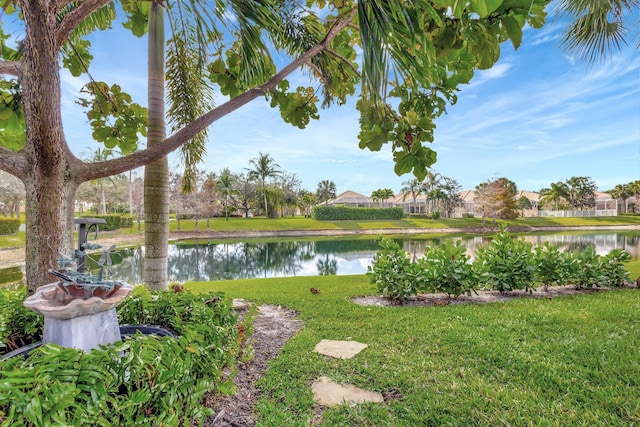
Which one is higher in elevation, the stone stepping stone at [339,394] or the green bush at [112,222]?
the green bush at [112,222]

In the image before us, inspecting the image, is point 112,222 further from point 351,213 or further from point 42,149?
point 42,149

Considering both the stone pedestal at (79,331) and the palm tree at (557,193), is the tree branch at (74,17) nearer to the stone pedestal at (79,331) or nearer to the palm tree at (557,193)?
the stone pedestal at (79,331)

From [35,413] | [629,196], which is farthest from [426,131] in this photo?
[629,196]

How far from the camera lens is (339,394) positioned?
2391 millimetres

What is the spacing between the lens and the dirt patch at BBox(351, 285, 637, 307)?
16.3 feet

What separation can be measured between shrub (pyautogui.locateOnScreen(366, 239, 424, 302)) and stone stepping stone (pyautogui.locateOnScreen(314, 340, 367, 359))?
6.14 feet

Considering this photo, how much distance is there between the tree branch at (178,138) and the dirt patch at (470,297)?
3.71 m

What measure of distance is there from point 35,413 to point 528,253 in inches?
243

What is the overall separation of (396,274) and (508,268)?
1.89m

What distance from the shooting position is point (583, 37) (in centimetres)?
716

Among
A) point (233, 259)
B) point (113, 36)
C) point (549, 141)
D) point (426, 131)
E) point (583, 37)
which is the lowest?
point (233, 259)

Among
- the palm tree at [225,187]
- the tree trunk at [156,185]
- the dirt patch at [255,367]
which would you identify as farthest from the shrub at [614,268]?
the palm tree at [225,187]

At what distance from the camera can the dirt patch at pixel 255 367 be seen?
6.79ft

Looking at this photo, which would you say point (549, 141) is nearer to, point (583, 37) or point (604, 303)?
point (583, 37)
